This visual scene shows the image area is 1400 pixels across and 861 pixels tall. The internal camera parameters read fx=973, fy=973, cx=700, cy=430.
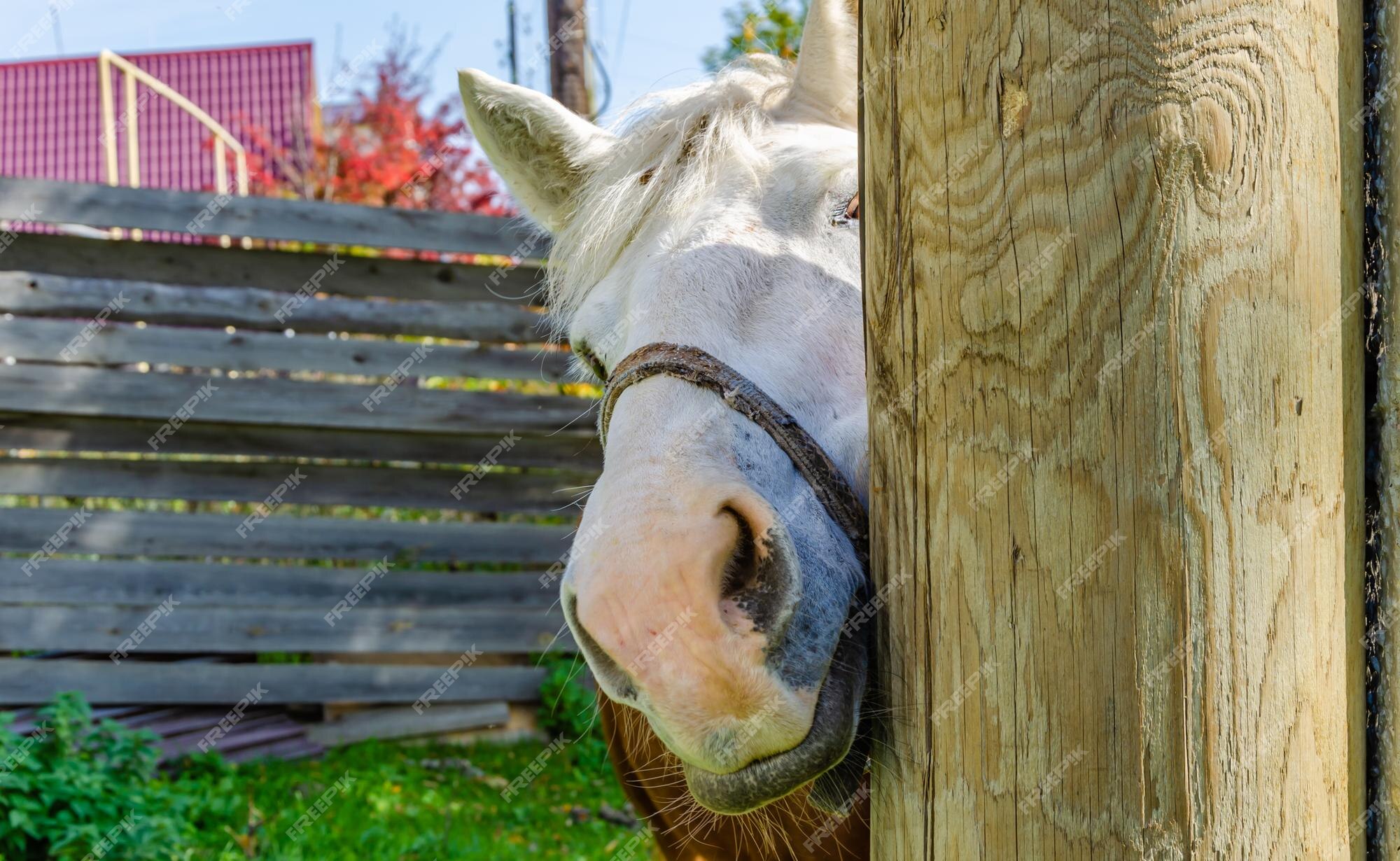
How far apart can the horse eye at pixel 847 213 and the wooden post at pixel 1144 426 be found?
0.55 m

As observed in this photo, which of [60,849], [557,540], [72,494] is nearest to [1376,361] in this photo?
[60,849]

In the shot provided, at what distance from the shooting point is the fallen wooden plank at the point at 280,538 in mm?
4719

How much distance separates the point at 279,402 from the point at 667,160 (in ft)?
12.3

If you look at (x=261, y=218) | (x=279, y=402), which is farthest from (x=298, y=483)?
(x=261, y=218)

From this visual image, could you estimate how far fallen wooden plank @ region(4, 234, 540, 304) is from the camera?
16.0ft

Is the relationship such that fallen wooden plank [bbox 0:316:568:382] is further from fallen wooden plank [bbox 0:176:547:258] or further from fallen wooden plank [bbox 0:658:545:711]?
fallen wooden plank [bbox 0:658:545:711]

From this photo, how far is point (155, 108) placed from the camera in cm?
1468

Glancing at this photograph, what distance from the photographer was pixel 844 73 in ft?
6.67

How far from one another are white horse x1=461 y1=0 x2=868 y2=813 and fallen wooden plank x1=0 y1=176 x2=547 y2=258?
2.67 metres

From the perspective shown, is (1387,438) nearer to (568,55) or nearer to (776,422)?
(776,422)

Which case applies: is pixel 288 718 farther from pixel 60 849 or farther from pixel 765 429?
pixel 765 429

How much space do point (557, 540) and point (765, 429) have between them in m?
4.24

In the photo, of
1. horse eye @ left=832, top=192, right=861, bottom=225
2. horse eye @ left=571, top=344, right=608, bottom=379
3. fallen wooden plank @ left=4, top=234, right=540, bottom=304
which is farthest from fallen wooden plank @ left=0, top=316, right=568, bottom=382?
horse eye @ left=832, top=192, right=861, bottom=225

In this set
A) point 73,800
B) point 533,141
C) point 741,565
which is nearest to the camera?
point 741,565
